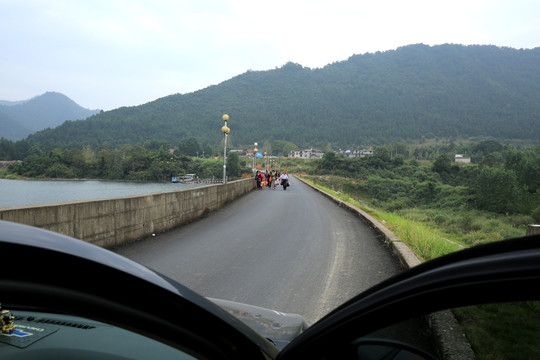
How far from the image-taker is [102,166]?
52906mm

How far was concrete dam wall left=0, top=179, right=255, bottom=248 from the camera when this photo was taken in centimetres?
688

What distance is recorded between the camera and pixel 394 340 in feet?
3.01

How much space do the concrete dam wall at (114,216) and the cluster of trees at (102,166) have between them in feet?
97.7

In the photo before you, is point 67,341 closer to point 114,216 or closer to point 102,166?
point 114,216

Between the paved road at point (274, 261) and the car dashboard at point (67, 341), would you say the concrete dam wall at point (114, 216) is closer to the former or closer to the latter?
Answer: the paved road at point (274, 261)

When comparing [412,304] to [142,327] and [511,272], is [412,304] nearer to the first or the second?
[511,272]

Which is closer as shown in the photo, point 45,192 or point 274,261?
point 274,261

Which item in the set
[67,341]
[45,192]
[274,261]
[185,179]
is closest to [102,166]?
[185,179]

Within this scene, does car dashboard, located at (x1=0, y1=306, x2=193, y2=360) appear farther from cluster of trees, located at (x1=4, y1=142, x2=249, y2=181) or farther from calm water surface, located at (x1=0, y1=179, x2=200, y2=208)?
cluster of trees, located at (x1=4, y1=142, x2=249, y2=181)

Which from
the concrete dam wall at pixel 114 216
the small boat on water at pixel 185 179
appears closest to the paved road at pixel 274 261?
the concrete dam wall at pixel 114 216

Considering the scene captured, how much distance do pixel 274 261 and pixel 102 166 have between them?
50.9m

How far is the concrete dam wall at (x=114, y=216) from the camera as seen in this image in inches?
271

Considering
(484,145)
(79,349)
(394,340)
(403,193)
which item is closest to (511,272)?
(394,340)

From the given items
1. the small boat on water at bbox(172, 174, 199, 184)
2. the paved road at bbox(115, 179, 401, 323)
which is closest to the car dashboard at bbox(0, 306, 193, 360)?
the paved road at bbox(115, 179, 401, 323)
